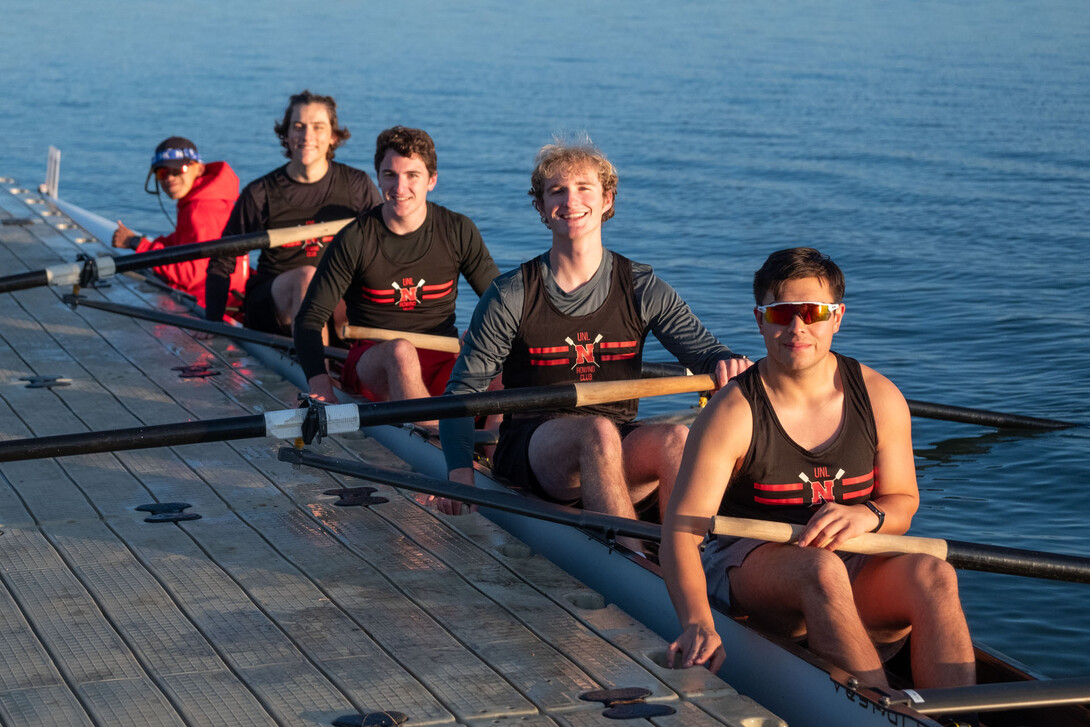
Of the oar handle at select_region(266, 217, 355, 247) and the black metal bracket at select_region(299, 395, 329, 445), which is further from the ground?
the oar handle at select_region(266, 217, 355, 247)

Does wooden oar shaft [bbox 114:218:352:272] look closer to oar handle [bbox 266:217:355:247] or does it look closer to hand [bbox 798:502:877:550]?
oar handle [bbox 266:217:355:247]

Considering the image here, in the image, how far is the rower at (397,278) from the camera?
5652 millimetres

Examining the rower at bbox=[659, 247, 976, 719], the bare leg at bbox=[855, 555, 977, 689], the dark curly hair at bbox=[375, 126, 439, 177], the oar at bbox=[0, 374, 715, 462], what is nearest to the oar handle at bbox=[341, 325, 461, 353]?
the dark curly hair at bbox=[375, 126, 439, 177]

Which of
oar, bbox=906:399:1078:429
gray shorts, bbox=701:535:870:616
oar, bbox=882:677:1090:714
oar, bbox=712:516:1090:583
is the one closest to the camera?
oar, bbox=882:677:1090:714

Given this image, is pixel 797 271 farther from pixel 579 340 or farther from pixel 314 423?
pixel 314 423

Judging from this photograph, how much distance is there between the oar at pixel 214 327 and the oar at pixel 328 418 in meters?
1.93

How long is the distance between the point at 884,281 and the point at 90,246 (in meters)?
7.01

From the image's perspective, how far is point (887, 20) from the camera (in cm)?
3325

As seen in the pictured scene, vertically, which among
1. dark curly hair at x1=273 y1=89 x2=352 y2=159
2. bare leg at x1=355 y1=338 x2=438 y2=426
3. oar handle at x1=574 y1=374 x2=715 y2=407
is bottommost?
bare leg at x1=355 y1=338 x2=438 y2=426

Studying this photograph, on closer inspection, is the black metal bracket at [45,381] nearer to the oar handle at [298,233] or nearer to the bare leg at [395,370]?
the oar handle at [298,233]

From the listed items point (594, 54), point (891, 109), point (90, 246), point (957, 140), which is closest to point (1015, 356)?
point (90, 246)

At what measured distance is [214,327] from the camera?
7.00 meters

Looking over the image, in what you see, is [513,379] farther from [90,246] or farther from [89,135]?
[89,135]

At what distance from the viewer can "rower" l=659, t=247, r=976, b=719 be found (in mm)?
3311
